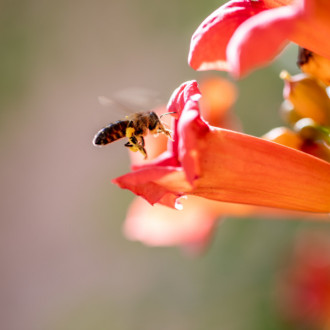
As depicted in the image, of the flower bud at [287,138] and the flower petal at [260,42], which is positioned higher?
the flower petal at [260,42]

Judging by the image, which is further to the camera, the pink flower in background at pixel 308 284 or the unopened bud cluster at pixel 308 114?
the pink flower in background at pixel 308 284

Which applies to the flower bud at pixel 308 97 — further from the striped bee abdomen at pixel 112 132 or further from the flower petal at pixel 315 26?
the striped bee abdomen at pixel 112 132

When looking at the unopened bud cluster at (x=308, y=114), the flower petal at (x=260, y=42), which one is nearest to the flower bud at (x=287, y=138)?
the unopened bud cluster at (x=308, y=114)

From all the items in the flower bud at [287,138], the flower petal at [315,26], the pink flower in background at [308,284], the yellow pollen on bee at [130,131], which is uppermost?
the flower petal at [315,26]

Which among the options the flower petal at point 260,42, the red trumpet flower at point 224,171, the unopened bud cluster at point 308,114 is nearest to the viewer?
the flower petal at point 260,42

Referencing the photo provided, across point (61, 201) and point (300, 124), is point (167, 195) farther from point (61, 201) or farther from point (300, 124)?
point (61, 201)

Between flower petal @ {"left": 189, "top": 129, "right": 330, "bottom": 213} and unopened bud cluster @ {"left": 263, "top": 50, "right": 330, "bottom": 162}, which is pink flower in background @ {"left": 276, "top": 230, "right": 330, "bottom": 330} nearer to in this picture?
unopened bud cluster @ {"left": 263, "top": 50, "right": 330, "bottom": 162}

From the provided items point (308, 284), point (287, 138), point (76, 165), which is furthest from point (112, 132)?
point (76, 165)

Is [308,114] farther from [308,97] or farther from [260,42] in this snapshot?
[260,42]
